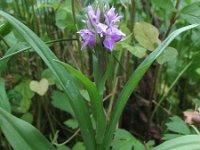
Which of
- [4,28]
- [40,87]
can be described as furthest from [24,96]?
[4,28]

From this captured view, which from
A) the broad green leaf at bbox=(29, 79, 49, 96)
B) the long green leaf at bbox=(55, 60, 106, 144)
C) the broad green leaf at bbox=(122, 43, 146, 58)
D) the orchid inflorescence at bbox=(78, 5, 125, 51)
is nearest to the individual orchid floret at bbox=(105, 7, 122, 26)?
the orchid inflorescence at bbox=(78, 5, 125, 51)

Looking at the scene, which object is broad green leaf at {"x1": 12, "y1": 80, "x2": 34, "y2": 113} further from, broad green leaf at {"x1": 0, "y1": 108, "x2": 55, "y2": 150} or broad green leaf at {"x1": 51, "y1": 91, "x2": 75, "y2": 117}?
broad green leaf at {"x1": 0, "y1": 108, "x2": 55, "y2": 150}

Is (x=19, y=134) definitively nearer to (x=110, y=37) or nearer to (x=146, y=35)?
(x=110, y=37)

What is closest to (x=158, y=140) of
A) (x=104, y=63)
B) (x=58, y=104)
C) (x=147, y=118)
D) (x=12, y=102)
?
(x=147, y=118)

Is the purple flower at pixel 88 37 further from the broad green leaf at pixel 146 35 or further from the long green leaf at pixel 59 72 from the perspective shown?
the broad green leaf at pixel 146 35

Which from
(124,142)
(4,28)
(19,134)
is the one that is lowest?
(124,142)

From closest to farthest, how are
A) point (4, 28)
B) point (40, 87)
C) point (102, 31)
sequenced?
1. point (102, 31)
2. point (4, 28)
3. point (40, 87)

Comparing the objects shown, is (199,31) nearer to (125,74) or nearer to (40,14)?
(125,74)
